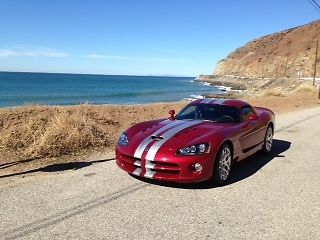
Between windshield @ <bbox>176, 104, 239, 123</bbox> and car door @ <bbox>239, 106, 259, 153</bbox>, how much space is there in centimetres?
20

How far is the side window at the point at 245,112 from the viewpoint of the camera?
769 centimetres

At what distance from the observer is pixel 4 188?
6.04 meters

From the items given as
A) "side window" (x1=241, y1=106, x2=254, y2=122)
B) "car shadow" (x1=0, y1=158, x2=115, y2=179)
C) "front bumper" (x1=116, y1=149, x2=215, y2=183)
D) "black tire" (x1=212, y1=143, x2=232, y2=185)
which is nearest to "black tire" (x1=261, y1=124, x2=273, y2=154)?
"side window" (x1=241, y1=106, x2=254, y2=122)

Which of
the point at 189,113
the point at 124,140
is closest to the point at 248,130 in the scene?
the point at 189,113

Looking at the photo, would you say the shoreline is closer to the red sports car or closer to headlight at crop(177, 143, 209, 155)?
the red sports car

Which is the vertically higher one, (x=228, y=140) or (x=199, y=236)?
(x=228, y=140)

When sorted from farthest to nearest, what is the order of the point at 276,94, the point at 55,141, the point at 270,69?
1. the point at 270,69
2. the point at 276,94
3. the point at 55,141

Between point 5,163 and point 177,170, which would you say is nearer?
point 177,170

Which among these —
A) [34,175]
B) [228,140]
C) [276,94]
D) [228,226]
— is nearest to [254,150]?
[228,140]

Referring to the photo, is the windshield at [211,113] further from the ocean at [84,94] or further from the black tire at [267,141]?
the ocean at [84,94]

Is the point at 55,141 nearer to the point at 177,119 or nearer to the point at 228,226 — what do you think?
the point at 177,119

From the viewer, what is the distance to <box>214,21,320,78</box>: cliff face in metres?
107

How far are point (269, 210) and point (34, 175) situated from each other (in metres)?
3.79

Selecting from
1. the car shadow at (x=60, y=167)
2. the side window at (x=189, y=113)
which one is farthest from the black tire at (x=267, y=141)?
the car shadow at (x=60, y=167)
